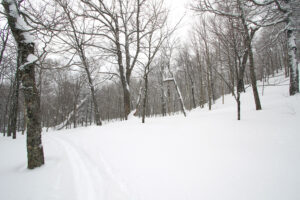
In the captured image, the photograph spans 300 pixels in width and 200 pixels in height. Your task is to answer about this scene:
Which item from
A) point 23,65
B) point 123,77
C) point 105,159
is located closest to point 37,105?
point 23,65

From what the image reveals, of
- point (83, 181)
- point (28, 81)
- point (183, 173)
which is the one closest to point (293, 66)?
point (183, 173)

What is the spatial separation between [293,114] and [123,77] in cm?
1032

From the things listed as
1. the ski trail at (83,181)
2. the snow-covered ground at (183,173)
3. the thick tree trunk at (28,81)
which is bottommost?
the ski trail at (83,181)

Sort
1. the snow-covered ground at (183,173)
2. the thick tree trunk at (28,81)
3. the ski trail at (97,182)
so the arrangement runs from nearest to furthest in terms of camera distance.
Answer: the snow-covered ground at (183,173) < the ski trail at (97,182) < the thick tree trunk at (28,81)

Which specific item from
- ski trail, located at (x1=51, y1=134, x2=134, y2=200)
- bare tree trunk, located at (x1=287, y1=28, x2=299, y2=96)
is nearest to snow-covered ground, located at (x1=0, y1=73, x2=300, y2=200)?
ski trail, located at (x1=51, y1=134, x2=134, y2=200)

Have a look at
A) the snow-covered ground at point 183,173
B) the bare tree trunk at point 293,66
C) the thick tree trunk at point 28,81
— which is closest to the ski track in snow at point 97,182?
the snow-covered ground at point 183,173

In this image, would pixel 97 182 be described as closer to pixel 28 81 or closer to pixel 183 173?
pixel 183 173

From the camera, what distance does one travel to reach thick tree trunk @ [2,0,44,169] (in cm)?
313

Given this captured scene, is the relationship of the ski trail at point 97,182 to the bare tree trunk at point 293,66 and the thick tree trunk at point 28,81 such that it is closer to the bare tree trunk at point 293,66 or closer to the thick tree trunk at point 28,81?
the thick tree trunk at point 28,81

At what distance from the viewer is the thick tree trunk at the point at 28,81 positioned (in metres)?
3.13

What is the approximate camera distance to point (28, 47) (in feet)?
10.7

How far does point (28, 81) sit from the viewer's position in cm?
319

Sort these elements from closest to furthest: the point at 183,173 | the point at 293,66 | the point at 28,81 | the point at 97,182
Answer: the point at 183,173, the point at 97,182, the point at 28,81, the point at 293,66

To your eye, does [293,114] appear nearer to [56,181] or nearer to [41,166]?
[56,181]
